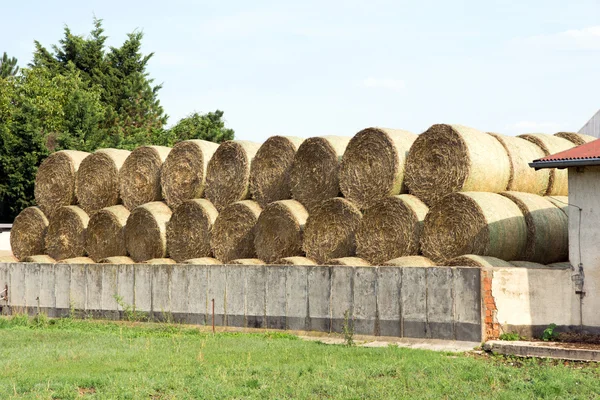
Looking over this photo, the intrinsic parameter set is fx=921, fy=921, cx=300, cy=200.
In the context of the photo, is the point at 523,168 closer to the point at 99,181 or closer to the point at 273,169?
the point at 273,169

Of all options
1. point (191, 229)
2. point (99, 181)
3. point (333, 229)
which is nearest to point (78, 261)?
point (99, 181)

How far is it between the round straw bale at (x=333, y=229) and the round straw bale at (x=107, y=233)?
523 cm

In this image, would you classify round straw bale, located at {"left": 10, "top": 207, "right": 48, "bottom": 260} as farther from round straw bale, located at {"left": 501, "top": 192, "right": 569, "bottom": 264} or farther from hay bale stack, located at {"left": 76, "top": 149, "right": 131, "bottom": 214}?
round straw bale, located at {"left": 501, "top": 192, "right": 569, "bottom": 264}

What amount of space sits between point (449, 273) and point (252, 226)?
18.0 ft

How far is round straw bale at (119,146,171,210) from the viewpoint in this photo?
2109 cm

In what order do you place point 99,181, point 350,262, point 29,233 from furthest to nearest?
point 29,233, point 99,181, point 350,262

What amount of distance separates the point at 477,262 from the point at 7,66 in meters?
53.2

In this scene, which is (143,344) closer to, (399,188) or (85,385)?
(85,385)

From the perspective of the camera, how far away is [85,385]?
10.8 m

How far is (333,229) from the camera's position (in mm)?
17422

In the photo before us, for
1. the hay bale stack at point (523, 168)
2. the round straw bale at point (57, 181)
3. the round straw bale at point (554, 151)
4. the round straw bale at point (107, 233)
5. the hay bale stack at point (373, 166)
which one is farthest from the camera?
the round straw bale at point (57, 181)

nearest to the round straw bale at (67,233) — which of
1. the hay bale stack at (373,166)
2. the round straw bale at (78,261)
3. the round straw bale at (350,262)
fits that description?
the round straw bale at (78,261)

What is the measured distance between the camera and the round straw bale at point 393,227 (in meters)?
16.3

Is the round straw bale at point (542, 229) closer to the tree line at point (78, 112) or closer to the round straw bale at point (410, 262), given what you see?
the round straw bale at point (410, 262)
